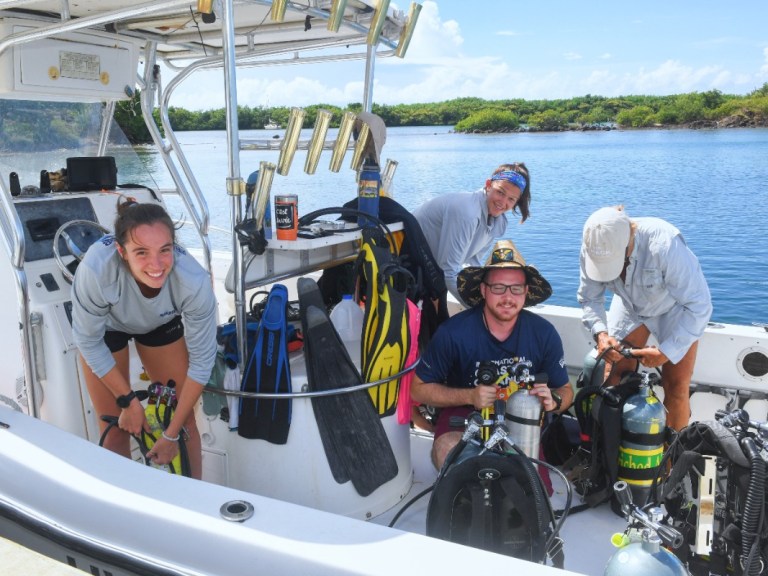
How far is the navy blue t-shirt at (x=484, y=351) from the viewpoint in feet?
8.39

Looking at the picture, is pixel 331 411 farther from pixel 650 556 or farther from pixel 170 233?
pixel 650 556

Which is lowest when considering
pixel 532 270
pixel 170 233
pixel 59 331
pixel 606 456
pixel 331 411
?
pixel 606 456

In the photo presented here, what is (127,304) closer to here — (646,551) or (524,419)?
(524,419)

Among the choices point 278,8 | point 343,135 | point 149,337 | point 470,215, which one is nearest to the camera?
point 278,8

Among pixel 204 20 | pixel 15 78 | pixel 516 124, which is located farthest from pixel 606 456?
pixel 516 124

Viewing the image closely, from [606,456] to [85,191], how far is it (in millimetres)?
2429

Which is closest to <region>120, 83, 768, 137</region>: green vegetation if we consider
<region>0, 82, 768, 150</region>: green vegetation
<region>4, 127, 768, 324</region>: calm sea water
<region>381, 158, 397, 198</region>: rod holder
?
<region>0, 82, 768, 150</region>: green vegetation

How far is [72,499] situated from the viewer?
1.69 metres

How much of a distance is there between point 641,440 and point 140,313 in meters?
1.72

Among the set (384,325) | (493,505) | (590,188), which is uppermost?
(384,325)

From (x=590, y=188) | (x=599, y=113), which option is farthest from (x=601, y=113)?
(x=590, y=188)

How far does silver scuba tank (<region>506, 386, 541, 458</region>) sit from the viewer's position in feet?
7.55

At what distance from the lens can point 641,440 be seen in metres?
2.32

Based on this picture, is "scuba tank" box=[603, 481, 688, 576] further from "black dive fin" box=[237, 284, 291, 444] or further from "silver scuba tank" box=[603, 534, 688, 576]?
"black dive fin" box=[237, 284, 291, 444]
